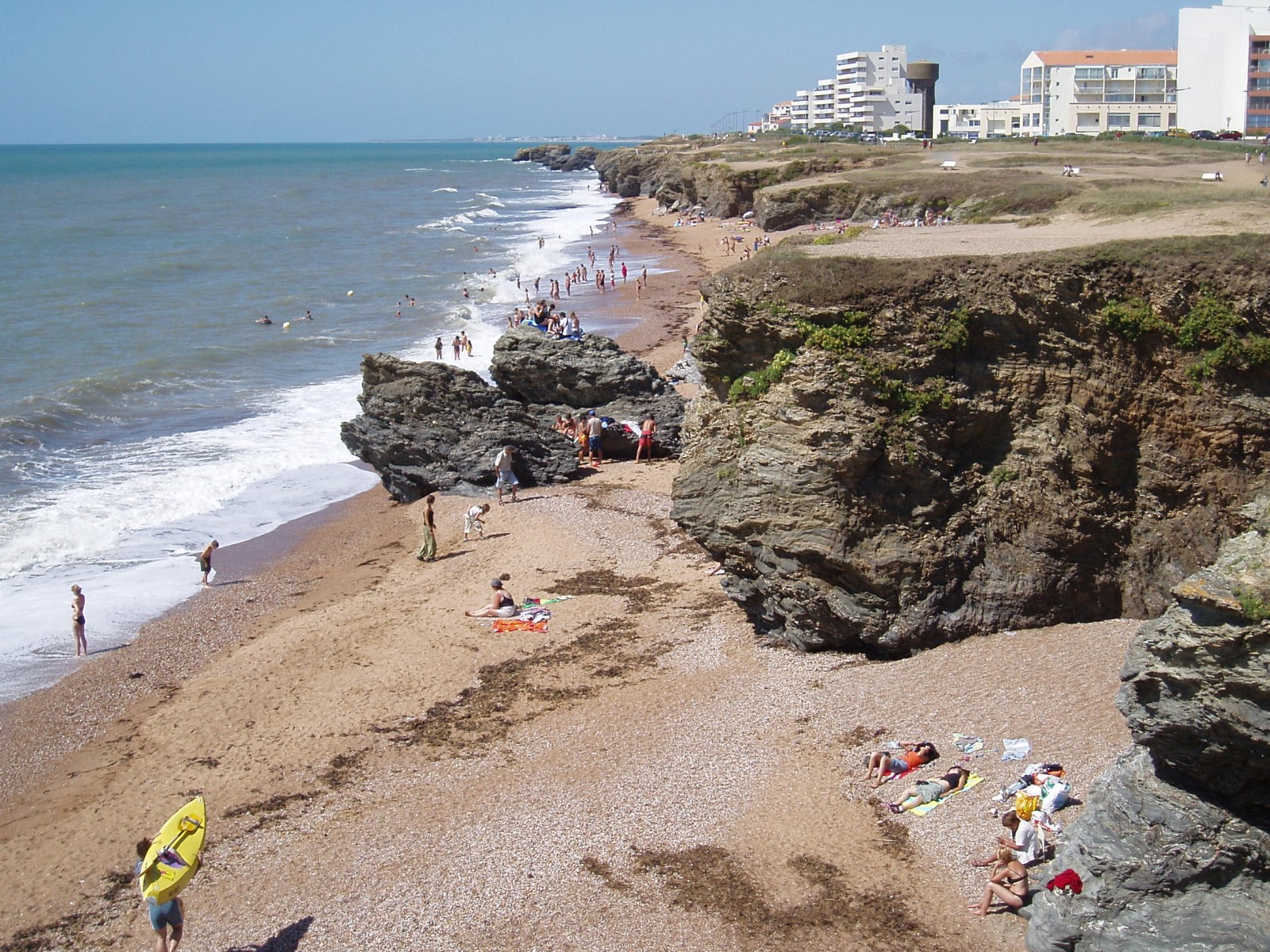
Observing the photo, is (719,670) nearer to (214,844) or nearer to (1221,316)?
(214,844)

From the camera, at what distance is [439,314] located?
4475cm

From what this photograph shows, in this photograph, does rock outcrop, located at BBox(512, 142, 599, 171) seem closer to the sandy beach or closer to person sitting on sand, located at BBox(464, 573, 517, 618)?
person sitting on sand, located at BBox(464, 573, 517, 618)

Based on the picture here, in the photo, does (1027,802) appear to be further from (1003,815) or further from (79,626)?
(79,626)

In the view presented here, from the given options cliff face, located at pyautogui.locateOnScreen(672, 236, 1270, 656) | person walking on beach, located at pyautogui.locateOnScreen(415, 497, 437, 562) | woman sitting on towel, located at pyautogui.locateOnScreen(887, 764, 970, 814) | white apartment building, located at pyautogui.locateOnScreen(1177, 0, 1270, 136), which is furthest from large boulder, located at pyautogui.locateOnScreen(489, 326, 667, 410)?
white apartment building, located at pyautogui.locateOnScreen(1177, 0, 1270, 136)

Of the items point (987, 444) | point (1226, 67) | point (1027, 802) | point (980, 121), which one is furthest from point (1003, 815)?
point (980, 121)

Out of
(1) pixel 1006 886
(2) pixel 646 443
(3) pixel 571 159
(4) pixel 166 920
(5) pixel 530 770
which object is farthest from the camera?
(3) pixel 571 159

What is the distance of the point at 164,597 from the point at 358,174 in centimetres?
15982

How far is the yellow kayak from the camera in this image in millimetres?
8938

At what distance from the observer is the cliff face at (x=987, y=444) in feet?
39.6

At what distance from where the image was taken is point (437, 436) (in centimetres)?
2228

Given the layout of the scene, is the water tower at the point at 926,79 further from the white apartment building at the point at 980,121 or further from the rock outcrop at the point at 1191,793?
the rock outcrop at the point at 1191,793

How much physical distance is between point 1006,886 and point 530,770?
4952mm

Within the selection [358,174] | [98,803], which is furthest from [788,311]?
[358,174]

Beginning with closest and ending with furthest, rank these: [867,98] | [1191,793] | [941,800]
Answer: [1191,793] → [941,800] → [867,98]
